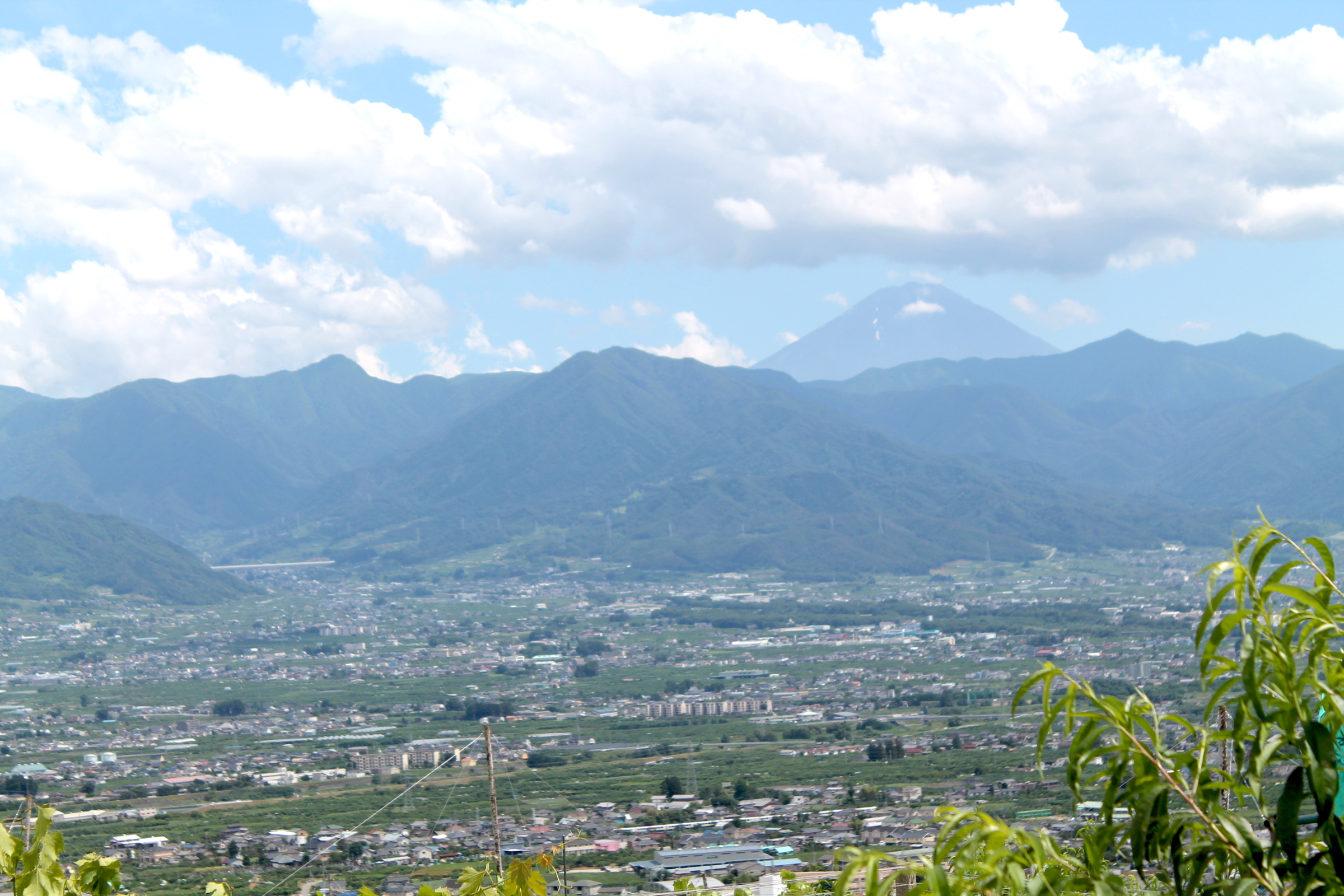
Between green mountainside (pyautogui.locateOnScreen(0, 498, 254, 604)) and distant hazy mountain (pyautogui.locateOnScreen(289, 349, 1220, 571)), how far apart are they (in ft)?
93.1

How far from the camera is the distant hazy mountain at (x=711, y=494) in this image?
12594 centimetres

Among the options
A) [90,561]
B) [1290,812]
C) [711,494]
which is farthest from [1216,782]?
[711,494]

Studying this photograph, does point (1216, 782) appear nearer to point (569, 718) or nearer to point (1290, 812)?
point (1290, 812)

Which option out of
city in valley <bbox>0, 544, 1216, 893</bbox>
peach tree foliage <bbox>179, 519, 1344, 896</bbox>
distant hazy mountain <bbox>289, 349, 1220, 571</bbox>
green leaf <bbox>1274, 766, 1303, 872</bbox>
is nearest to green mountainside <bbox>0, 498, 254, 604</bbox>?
city in valley <bbox>0, 544, 1216, 893</bbox>

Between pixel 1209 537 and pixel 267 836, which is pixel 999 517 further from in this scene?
pixel 267 836

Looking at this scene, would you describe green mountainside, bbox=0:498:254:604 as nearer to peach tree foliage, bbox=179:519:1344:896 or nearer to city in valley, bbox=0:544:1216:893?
city in valley, bbox=0:544:1216:893

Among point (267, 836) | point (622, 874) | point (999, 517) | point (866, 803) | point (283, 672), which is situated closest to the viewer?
point (622, 874)

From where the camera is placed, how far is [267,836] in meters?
29.8

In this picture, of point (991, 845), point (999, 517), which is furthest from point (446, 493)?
point (991, 845)

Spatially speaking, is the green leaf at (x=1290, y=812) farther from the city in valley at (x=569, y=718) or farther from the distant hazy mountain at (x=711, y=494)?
the distant hazy mountain at (x=711, y=494)

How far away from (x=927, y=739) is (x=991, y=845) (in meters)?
43.4

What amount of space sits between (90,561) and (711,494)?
6569 centimetres

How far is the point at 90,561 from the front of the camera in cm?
→ 11338

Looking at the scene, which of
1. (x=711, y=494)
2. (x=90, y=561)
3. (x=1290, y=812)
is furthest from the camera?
(x=711, y=494)
